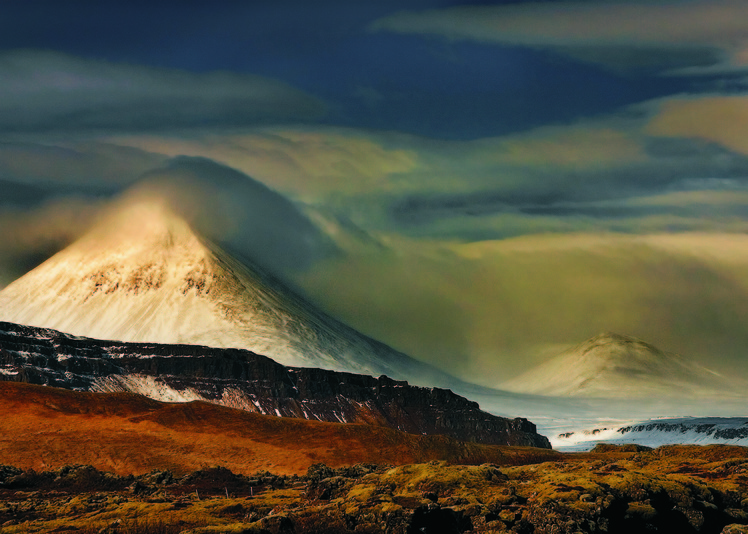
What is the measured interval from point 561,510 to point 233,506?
35.2 meters

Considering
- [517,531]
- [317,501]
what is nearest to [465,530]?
[517,531]

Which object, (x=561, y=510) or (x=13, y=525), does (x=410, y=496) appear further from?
(x=13, y=525)

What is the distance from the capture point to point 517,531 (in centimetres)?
10062

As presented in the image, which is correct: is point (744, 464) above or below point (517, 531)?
above

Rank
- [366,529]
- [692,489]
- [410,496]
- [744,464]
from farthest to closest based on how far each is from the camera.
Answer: [744,464] < [692,489] < [410,496] < [366,529]

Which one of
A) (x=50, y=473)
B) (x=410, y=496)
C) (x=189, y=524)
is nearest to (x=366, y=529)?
(x=410, y=496)

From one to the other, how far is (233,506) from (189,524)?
13110 mm

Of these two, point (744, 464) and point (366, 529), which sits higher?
point (744, 464)

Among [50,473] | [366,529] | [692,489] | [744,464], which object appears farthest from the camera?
[50,473]

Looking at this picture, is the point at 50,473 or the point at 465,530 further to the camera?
the point at 50,473

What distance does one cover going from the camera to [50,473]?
181375 millimetres

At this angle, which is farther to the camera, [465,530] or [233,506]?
[233,506]

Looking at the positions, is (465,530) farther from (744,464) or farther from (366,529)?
(744,464)

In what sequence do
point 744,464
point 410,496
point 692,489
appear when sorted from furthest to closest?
point 744,464 → point 692,489 → point 410,496
